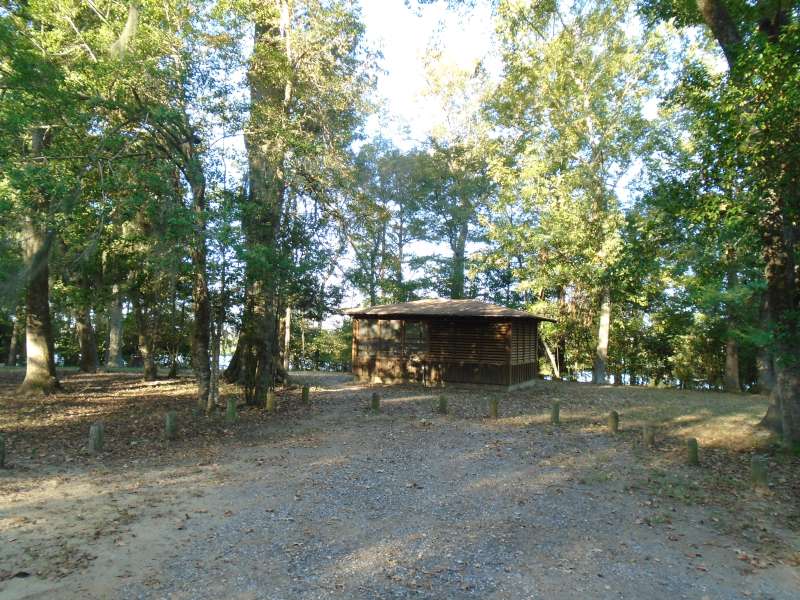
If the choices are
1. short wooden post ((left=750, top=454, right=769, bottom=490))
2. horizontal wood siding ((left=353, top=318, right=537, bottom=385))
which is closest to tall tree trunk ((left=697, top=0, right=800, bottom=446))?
short wooden post ((left=750, top=454, right=769, bottom=490))

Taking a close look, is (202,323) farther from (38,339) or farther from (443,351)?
(443,351)

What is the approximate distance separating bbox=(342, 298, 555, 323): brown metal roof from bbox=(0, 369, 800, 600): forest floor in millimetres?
5882

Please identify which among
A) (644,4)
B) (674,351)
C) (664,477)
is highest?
(644,4)

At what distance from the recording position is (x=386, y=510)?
21.0 feet

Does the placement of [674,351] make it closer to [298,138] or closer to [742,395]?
[742,395]

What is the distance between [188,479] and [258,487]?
1208mm

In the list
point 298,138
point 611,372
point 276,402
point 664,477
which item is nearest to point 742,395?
point 611,372

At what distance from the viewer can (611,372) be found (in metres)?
26.3

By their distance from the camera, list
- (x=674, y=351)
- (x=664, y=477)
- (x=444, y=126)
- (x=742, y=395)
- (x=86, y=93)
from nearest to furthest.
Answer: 1. (x=664, y=477)
2. (x=86, y=93)
3. (x=742, y=395)
4. (x=674, y=351)
5. (x=444, y=126)

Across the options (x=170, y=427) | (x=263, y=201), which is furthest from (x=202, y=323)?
(x=263, y=201)

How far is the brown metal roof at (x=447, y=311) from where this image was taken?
17547mm

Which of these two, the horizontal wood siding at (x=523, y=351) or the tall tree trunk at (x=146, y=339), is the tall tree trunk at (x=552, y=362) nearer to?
the horizontal wood siding at (x=523, y=351)

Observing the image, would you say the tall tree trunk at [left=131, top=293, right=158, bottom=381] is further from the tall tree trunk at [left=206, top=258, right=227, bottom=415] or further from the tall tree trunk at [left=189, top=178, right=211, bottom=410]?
the tall tree trunk at [left=189, top=178, right=211, bottom=410]

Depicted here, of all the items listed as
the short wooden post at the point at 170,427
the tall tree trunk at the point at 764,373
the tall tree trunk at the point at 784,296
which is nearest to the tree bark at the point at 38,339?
the short wooden post at the point at 170,427
